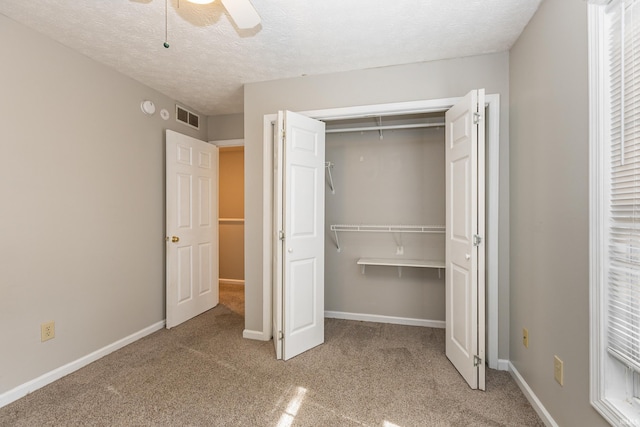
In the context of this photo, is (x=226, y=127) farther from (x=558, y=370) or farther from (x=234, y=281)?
(x=558, y=370)

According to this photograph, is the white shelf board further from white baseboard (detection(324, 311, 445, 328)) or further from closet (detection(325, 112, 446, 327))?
white baseboard (detection(324, 311, 445, 328))

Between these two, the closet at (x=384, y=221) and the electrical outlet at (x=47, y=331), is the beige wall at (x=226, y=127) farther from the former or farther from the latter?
the electrical outlet at (x=47, y=331)

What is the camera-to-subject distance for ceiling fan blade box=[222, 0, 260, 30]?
1.42 m

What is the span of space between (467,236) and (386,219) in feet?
4.21

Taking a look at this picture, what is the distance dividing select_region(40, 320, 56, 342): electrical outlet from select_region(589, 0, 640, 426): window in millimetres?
3249

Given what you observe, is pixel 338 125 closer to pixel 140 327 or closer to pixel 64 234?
pixel 64 234

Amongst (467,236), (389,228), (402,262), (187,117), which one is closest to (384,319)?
(402,262)

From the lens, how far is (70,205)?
2373mm

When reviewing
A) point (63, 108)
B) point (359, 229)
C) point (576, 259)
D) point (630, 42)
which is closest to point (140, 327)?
point (63, 108)

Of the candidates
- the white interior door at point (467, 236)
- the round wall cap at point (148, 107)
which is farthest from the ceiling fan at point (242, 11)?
the round wall cap at point (148, 107)

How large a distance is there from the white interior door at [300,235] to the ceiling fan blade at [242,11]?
944 millimetres

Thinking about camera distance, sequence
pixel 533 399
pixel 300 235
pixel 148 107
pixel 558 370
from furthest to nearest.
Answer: pixel 148 107 → pixel 300 235 → pixel 533 399 → pixel 558 370

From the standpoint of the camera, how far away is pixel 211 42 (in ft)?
7.45

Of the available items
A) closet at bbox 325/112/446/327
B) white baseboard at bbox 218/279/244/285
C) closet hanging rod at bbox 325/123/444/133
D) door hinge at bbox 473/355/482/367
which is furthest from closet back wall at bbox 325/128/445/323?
white baseboard at bbox 218/279/244/285
